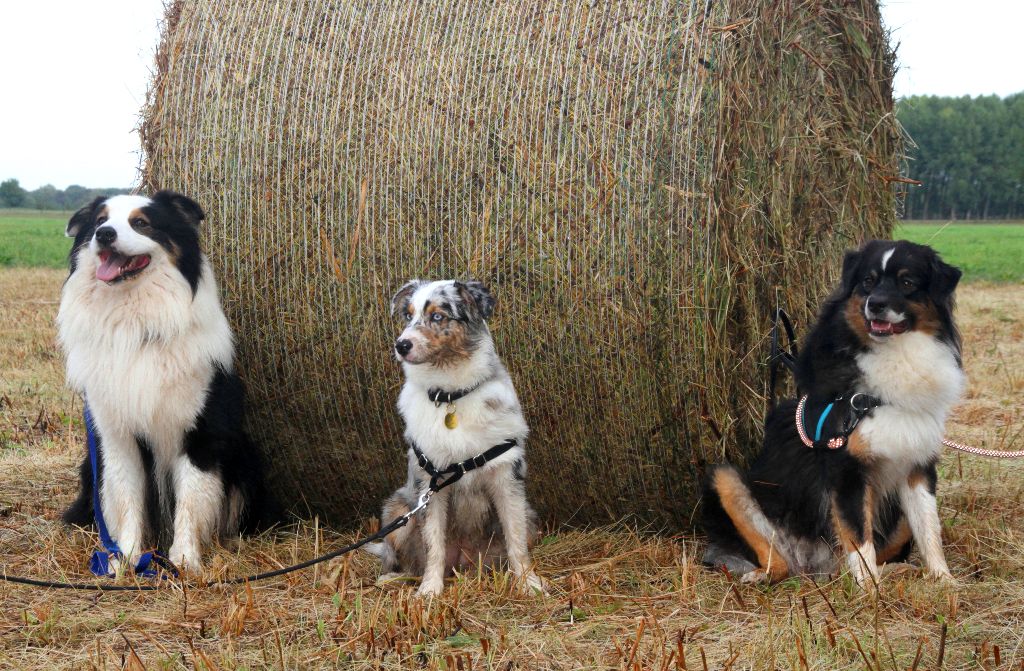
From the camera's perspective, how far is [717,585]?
13.1 ft

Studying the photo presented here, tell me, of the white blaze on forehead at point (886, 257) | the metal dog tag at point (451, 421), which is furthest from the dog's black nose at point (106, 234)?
the white blaze on forehead at point (886, 257)

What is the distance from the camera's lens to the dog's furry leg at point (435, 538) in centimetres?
393

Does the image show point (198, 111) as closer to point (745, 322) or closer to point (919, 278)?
point (745, 322)

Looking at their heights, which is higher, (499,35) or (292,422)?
(499,35)

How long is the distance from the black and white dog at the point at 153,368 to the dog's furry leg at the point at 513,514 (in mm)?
1374

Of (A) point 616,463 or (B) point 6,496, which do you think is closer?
(A) point 616,463

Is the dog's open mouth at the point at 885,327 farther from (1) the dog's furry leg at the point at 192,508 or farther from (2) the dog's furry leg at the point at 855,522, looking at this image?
(1) the dog's furry leg at the point at 192,508

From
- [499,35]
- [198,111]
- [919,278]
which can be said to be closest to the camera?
[919,278]

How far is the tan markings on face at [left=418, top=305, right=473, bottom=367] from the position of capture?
12.5 feet

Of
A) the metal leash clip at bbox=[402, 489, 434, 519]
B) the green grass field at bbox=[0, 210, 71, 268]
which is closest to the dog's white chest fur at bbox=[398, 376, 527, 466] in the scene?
the metal leash clip at bbox=[402, 489, 434, 519]

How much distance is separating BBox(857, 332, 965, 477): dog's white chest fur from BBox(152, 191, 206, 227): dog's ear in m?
2.93

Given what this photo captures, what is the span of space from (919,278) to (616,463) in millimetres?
1487

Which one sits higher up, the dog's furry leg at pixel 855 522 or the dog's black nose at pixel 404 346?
the dog's black nose at pixel 404 346

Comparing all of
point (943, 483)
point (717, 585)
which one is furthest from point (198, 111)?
point (943, 483)
